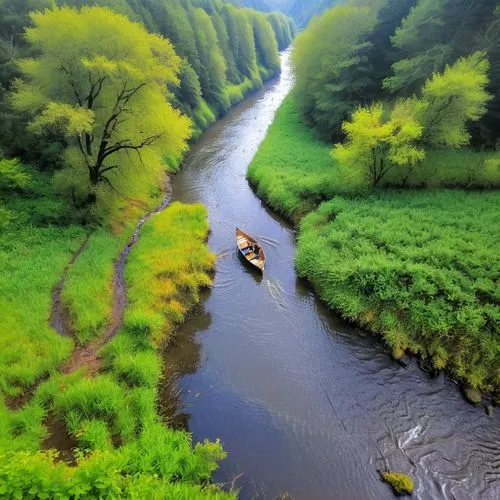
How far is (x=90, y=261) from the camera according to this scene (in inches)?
825

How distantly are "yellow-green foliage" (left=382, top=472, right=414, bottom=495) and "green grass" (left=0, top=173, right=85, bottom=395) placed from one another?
44.3 ft

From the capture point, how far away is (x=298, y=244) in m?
25.6

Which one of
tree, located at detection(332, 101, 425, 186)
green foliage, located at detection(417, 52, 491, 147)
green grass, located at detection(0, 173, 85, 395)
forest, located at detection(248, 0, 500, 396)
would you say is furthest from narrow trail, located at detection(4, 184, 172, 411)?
green foliage, located at detection(417, 52, 491, 147)

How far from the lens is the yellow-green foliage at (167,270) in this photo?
18.1 m

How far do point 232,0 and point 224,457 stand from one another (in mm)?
156196

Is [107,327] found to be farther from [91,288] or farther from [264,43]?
[264,43]

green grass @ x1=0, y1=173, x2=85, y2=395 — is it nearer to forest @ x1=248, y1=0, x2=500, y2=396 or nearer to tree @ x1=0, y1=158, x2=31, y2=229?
tree @ x1=0, y1=158, x2=31, y2=229

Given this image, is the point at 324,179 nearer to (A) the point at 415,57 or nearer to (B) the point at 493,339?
(A) the point at 415,57

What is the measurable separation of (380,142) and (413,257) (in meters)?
9.63

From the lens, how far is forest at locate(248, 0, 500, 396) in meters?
17.5

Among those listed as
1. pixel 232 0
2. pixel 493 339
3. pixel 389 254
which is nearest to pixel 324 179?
pixel 389 254

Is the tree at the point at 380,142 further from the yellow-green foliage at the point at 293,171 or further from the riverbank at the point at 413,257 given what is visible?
the yellow-green foliage at the point at 293,171

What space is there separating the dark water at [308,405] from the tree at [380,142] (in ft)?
36.2

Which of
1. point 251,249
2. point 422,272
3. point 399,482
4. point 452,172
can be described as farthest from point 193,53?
point 399,482
